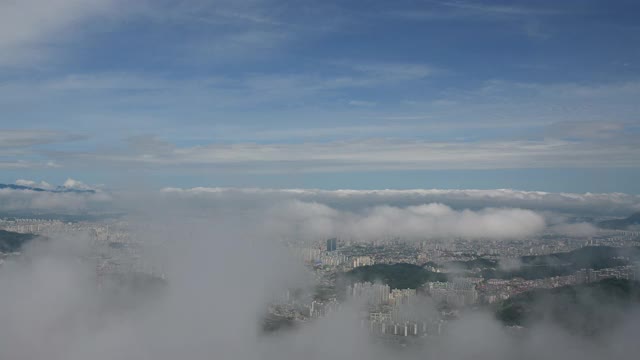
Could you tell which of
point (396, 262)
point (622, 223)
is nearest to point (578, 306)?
point (396, 262)

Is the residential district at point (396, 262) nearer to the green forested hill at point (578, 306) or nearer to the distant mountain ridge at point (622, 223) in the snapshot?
the green forested hill at point (578, 306)

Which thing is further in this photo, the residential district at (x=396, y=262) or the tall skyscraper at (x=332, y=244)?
the tall skyscraper at (x=332, y=244)

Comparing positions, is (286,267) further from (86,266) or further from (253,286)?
(86,266)

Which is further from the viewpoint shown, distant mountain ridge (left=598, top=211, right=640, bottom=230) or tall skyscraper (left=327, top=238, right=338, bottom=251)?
distant mountain ridge (left=598, top=211, right=640, bottom=230)

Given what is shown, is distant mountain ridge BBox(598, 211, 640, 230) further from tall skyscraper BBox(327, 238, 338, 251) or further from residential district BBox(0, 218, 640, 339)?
tall skyscraper BBox(327, 238, 338, 251)

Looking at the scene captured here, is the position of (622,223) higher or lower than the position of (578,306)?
higher

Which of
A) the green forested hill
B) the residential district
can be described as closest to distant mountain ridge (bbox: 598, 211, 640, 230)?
the residential district

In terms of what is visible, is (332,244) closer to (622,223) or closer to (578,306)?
(578,306)

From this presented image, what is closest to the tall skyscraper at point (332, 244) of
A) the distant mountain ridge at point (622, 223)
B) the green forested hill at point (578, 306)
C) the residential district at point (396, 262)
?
the residential district at point (396, 262)
